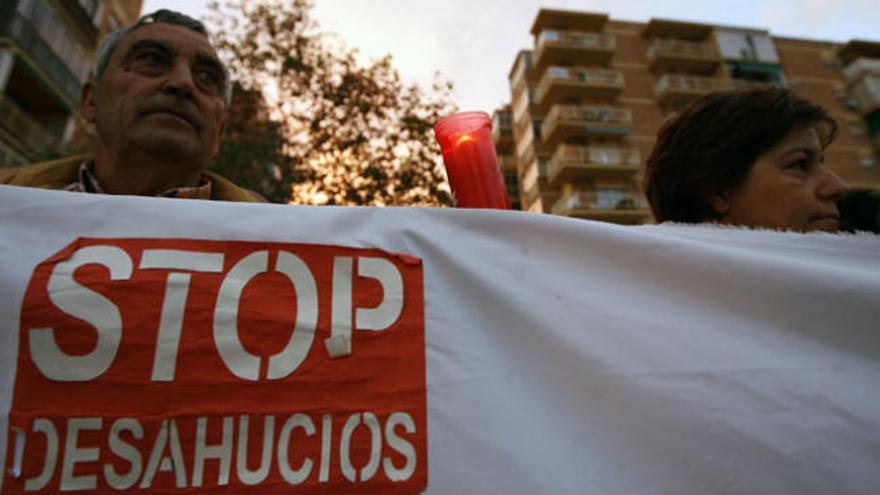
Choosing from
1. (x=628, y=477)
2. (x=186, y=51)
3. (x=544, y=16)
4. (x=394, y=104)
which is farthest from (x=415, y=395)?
(x=544, y=16)

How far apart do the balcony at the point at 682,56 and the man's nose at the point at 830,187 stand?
A: 3093 centimetres

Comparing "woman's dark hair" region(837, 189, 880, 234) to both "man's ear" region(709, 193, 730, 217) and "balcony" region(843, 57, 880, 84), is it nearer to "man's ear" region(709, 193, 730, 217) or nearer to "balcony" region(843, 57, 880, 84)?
"man's ear" region(709, 193, 730, 217)

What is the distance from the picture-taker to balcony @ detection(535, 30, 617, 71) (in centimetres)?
2817

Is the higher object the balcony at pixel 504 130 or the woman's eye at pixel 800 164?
the balcony at pixel 504 130

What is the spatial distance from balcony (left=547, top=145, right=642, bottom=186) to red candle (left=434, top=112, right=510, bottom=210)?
85.8 ft

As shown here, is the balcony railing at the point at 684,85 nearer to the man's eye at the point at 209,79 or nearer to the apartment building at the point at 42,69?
the apartment building at the point at 42,69

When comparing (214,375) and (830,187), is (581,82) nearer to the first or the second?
(830,187)

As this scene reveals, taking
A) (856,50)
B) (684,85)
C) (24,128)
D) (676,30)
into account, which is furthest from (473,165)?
(856,50)

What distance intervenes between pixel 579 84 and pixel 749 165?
2804 centimetres

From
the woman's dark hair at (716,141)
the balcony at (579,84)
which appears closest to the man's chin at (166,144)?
the woman's dark hair at (716,141)

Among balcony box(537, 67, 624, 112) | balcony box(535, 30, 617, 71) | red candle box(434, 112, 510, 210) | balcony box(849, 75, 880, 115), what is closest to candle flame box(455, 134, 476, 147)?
red candle box(434, 112, 510, 210)

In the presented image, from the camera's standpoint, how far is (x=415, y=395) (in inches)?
34.4

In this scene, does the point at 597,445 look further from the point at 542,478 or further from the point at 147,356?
the point at 147,356

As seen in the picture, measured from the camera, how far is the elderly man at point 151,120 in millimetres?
1585
